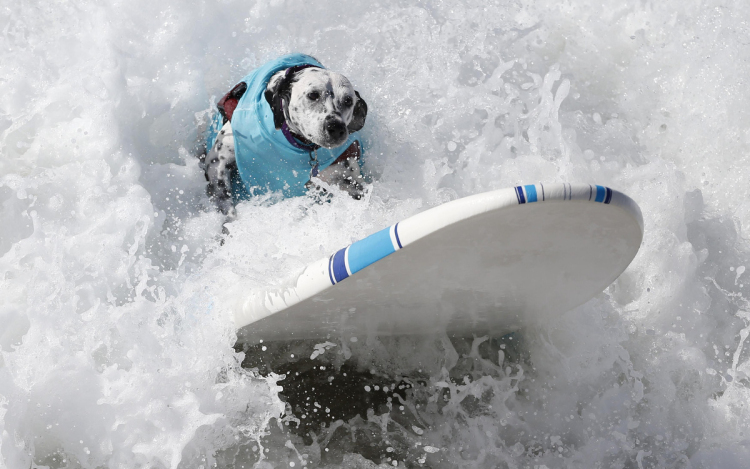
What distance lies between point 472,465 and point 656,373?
961mm

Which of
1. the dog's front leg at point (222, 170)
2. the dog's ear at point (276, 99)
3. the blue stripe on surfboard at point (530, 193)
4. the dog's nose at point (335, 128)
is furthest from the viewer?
the dog's front leg at point (222, 170)

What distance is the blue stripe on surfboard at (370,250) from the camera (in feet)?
6.13

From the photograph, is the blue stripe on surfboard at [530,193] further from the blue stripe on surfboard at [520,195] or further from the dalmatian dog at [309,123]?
the dalmatian dog at [309,123]

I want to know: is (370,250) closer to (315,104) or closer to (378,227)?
(378,227)

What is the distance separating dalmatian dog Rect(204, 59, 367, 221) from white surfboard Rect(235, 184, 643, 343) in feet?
2.63

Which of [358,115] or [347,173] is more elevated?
[358,115]

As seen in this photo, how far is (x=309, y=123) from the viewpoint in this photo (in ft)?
9.00

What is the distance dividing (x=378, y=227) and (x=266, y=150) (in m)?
0.67

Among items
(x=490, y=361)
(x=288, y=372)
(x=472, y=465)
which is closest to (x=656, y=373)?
(x=490, y=361)

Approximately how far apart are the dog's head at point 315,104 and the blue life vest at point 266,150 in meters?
0.07

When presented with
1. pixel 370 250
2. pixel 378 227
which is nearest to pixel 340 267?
pixel 370 250

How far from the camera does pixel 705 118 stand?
160 inches

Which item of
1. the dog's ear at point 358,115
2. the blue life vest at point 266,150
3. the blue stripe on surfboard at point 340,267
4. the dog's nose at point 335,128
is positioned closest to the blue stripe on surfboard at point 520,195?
the blue stripe on surfboard at point 340,267

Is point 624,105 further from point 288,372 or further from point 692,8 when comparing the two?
point 288,372
